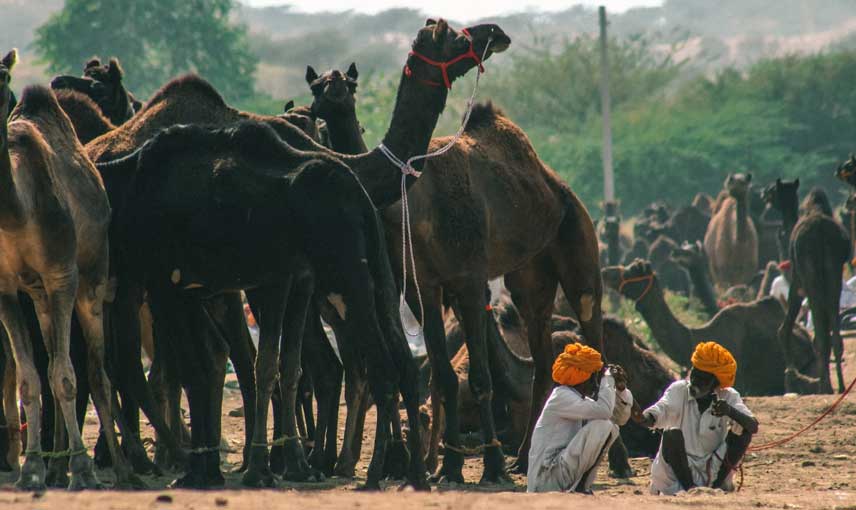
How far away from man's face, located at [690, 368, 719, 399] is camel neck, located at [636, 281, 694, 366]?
26.1 feet

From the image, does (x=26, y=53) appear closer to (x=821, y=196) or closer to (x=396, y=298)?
(x=821, y=196)

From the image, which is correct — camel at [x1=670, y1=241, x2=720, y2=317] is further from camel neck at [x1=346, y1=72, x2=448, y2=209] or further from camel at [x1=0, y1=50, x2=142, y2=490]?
camel at [x1=0, y1=50, x2=142, y2=490]

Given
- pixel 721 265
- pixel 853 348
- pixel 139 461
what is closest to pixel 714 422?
pixel 139 461

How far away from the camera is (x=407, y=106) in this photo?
8984mm

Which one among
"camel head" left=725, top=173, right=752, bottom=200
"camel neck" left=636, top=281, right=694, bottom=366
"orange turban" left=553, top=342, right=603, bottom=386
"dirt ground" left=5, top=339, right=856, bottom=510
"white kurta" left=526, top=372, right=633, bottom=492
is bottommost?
"dirt ground" left=5, top=339, right=856, bottom=510

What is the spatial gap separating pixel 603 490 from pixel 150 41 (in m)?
47.8

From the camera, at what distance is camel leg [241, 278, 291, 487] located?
7.80 m

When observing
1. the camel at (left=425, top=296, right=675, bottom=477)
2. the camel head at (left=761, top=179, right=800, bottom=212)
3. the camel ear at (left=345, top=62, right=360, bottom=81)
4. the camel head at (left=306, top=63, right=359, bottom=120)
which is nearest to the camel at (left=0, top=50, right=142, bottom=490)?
the camel head at (left=306, top=63, right=359, bottom=120)

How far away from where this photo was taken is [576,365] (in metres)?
7.79

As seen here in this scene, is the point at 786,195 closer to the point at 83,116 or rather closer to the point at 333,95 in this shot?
the point at 333,95

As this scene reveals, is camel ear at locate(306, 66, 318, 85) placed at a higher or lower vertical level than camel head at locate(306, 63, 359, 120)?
higher

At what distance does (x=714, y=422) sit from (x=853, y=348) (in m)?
11.7

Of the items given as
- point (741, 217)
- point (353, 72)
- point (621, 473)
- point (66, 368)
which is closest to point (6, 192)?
point (66, 368)

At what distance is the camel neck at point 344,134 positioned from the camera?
9.41 m
